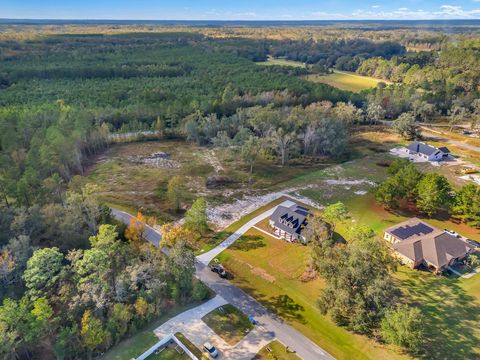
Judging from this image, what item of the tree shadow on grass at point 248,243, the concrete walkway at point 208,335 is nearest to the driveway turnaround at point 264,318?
the concrete walkway at point 208,335

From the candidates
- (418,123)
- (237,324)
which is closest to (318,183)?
(237,324)

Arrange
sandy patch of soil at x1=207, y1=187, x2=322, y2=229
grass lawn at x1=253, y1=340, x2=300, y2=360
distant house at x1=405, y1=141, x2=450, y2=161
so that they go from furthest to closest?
distant house at x1=405, y1=141, x2=450, y2=161 → sandy patch of soil at x1=207, y1=187, x2=322, y2=229 → grass lawn at x1=253, y1=340, x2=300, y2=360

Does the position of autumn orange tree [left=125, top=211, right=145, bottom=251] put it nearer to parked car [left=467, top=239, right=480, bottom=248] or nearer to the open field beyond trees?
the open field beyond trees

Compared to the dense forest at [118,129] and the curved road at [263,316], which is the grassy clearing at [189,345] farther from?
the curved road at [263,316]

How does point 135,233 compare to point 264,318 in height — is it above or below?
above

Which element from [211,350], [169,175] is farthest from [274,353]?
[169,175]

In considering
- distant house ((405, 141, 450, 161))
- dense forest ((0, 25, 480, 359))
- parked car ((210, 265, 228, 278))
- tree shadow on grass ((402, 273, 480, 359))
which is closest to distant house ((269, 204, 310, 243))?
parked car ((210, 265, 228, 278))

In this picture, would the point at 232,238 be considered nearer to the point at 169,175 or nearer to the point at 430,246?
the point at 169,175
